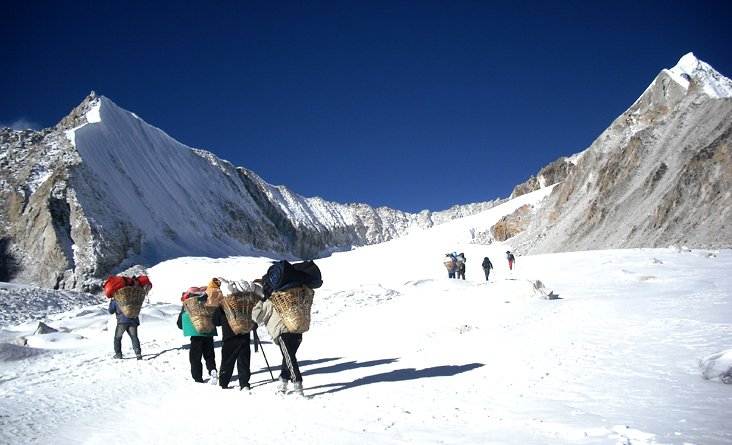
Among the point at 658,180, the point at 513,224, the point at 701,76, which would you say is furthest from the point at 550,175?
the point at 658,180

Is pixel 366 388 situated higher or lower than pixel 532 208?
lower

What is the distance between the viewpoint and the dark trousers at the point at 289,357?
15.4ft

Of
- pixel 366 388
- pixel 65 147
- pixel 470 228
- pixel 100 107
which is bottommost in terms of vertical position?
pixel 366 388

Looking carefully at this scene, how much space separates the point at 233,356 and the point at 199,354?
803 mm

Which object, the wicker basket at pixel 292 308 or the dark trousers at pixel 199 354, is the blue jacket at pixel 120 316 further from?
the wicker basket at pixel 292 308

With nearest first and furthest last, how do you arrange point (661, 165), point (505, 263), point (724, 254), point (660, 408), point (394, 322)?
point (660, 408)
point (394, 322)
point (724, 254)
point (505, 263)
point (661, 165)

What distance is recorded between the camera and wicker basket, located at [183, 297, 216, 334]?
5973 mm

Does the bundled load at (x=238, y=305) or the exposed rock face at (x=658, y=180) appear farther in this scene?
the exposed rock face at (x=658, y=180)

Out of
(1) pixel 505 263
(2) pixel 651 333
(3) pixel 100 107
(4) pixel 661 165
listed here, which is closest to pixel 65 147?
(3) pixel 100 107

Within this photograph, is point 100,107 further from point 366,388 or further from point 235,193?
point 366,388

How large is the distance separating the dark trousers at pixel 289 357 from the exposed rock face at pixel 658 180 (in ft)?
87.9

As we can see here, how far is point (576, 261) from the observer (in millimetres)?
20641

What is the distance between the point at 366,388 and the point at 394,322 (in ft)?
14.6

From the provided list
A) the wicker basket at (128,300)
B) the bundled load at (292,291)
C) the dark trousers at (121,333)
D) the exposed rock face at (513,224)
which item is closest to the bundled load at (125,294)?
the wicker basket at (128,300)
